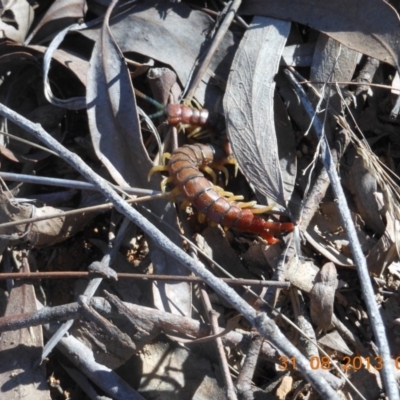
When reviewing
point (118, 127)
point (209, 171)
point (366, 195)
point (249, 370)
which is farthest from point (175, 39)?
point (249, 370)

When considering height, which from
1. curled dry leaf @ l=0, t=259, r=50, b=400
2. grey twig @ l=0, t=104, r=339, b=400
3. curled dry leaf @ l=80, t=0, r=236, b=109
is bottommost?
curled dry leaf @ l=0, t=259, r=50, b=400

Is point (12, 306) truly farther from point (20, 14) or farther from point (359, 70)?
point (359, 70)

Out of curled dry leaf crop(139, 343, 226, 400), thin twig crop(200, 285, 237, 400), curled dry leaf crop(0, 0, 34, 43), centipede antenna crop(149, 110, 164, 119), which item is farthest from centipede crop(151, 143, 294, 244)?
curled dry leaf crop(0, 0, 34, 43)

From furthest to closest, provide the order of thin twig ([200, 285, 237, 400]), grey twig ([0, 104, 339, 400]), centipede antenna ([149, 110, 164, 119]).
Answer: centipede antenna ([149, 110, 164, 119]), thin twig ([200, 285, 237, 400]), grey twig ([0, 104, 339, 400])

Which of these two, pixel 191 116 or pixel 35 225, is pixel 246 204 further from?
pixel 35 225

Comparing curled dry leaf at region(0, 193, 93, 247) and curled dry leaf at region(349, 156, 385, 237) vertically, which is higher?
curled dry leaf at region(349, 156, 385, 237)

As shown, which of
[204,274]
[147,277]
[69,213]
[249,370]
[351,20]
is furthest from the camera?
[351,20]

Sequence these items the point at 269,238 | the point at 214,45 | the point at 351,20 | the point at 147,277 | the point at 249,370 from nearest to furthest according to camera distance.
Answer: the point at 249,370, the point at 147,277, the point at 269,238, the point at 351,20, the point at 214,45
